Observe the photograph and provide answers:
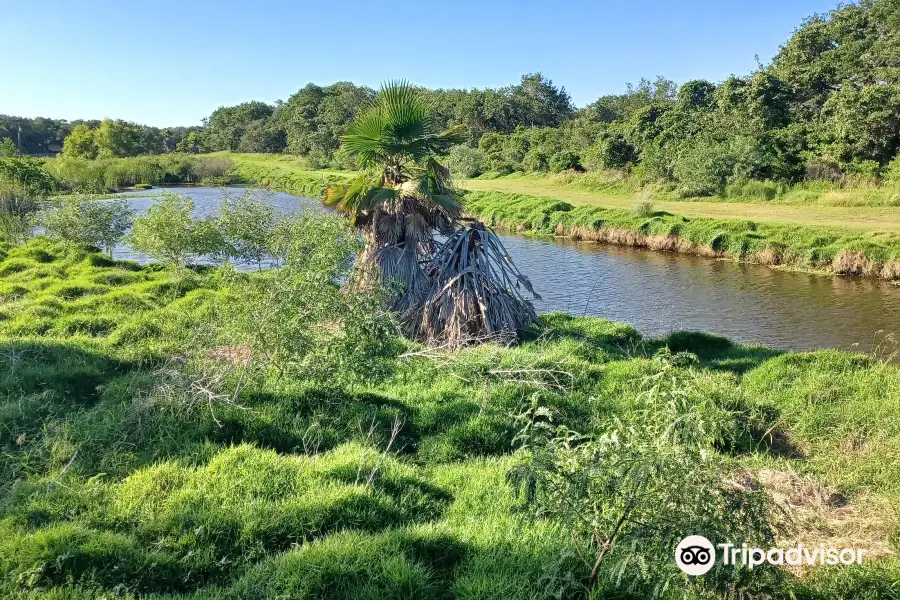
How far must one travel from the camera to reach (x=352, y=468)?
5895mm

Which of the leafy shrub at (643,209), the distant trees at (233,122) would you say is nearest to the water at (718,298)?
the leafy shrub at (643,209)

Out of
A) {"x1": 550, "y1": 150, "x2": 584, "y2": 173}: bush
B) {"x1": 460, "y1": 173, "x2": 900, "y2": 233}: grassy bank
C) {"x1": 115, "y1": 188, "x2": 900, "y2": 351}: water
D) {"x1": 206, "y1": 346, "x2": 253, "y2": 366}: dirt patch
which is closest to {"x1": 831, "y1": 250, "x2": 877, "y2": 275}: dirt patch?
{"x1": 115, "y1": 188, "x2": 900, "y2": 351}: water

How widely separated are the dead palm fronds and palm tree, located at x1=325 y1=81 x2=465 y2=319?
458 mm

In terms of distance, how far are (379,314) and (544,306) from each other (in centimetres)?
974

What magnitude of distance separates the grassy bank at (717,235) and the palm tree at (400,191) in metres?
16.2

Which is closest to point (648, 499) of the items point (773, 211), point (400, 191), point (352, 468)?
point (352, 468)

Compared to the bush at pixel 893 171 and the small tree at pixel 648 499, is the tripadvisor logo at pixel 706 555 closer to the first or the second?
the small tree at pixel 648 499

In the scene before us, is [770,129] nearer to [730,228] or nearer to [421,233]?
[730,228]

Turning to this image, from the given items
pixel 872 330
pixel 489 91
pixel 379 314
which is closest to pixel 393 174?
pixel 379 314

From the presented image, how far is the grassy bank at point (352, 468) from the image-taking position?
4.32 meters

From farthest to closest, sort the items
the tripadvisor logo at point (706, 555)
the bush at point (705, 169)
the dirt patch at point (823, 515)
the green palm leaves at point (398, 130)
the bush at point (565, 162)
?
the bush at point (565, 162), the bush at point (705, 169), the green palm leaves at point (398, 130), the dirt patch at point (823, 515), the tripadvisor logo at point (706, 555)

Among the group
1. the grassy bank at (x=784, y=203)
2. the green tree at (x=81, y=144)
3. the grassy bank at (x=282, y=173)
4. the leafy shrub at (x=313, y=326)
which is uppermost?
the green tree at (x=81, y=144)

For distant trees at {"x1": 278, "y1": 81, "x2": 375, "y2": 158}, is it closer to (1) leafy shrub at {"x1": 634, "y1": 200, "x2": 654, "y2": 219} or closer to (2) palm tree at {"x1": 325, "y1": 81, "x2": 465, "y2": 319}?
(1) leafy shrub at {"x1": 634, "y1": 200, "x2": 654, "y2": 219}

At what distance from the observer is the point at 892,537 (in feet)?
17.0
